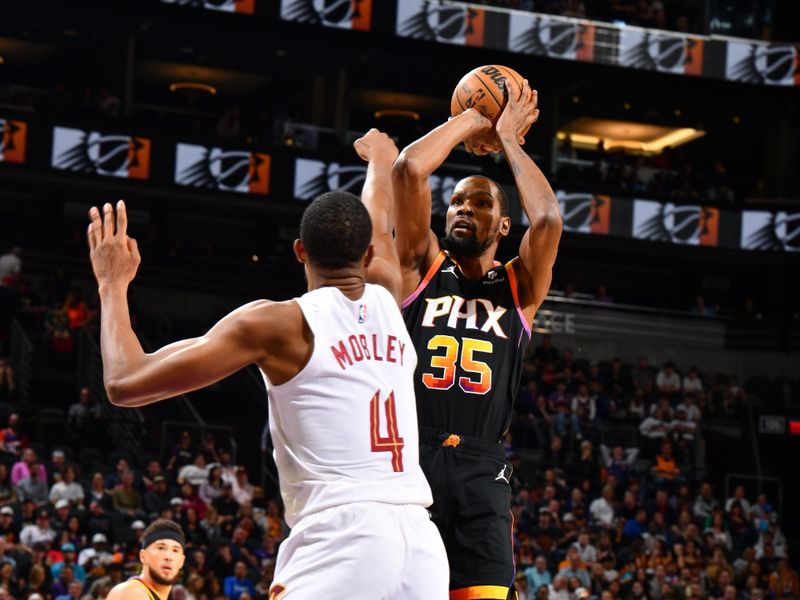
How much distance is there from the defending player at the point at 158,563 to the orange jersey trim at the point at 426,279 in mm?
2664

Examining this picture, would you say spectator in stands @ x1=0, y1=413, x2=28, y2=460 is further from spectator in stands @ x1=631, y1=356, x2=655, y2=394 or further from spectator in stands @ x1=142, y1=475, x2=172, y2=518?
spectator in stands @ x1=631, y1=356, x2=655, y2=394

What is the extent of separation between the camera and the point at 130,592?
7895 millimetres

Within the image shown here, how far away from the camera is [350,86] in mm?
34188

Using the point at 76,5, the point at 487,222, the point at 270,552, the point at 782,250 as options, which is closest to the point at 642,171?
the point at 782,250

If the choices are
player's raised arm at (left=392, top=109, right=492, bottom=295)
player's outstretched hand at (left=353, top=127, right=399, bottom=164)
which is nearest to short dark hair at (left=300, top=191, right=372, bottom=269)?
player's outstretched hand at (left=353, top=127, right=399, bottom=164)

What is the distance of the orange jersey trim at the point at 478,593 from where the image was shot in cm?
595

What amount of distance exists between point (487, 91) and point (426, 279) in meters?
0.97

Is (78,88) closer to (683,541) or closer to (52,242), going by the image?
(52,242)

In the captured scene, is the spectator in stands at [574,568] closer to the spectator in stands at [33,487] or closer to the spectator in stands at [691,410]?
the spectator in stands at [33,487]

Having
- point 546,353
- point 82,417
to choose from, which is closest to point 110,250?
point 82,417

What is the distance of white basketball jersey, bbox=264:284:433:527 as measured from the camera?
4.39 metres

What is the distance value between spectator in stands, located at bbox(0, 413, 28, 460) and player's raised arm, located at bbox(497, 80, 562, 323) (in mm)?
12461

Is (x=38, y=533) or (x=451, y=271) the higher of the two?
(x=451, y=271)

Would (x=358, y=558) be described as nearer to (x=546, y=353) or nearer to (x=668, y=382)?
(x=546, y=353)
